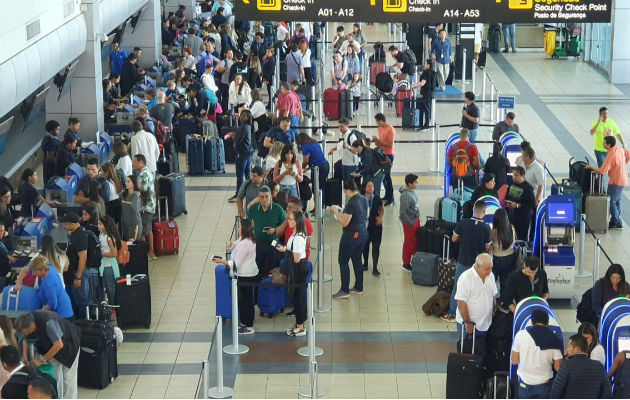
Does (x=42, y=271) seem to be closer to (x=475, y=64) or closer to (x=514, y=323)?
(x=514, y=323)

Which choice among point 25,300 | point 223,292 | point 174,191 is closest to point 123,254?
point 223,292

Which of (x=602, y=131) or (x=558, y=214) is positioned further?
(x=602, y=131)

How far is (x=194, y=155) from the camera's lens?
822 inches

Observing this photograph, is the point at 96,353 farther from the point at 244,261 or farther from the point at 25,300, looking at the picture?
the point at 244,261

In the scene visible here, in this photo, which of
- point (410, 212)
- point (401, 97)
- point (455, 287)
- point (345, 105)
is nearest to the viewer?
point (455, 287)

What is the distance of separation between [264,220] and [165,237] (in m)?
2.49

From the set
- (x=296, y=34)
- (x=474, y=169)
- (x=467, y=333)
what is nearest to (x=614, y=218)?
(x=474, y=169)

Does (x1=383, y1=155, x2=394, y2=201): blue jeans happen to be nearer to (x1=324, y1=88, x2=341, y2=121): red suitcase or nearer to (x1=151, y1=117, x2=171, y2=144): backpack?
(x1=151, y1=117, x2=171, y2=144): backpack

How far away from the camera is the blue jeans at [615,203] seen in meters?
17.3

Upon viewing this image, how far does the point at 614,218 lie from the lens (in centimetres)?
1748

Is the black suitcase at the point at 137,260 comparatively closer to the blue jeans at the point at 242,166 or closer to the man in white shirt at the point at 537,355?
the blue jeans at the point at 242,166

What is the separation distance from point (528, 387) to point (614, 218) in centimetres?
747

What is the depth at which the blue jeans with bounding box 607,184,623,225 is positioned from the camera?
56.6ft

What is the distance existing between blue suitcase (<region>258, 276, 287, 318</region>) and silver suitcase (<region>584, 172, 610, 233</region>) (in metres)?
5.36
